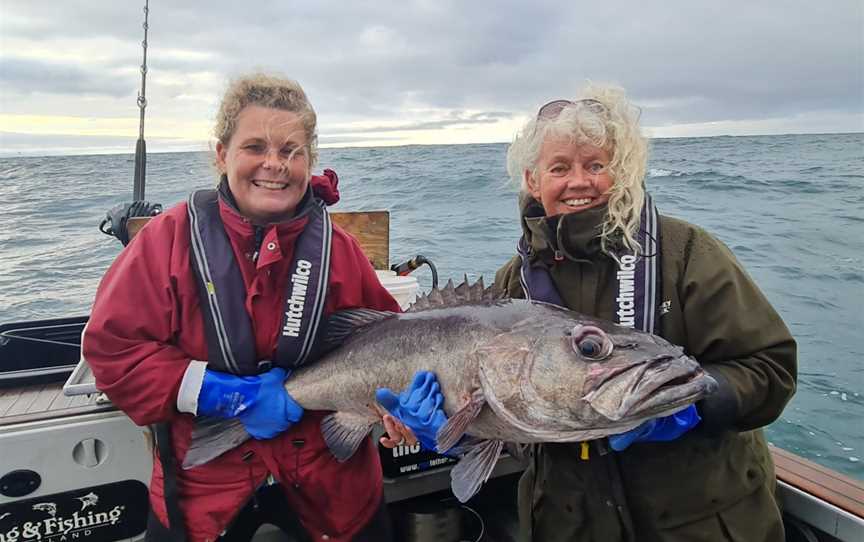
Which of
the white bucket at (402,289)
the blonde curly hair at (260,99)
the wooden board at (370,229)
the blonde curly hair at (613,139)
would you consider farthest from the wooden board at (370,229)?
the blonde curly hair at (613,139)

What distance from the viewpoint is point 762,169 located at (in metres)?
29.4

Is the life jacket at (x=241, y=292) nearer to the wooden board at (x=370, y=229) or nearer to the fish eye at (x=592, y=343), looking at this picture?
the fish eye at (x=592, y=343)

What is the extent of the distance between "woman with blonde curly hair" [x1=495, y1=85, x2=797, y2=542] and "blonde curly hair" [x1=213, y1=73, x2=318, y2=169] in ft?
3.67

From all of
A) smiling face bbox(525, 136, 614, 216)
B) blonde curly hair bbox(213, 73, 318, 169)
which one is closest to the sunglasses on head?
smiling face bbox(525, 136, 614, 216)

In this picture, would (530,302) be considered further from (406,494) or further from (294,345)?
(406,494)

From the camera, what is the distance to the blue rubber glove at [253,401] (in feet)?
8.87

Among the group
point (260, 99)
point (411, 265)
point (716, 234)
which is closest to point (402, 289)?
point (411, 265)

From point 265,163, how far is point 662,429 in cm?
204

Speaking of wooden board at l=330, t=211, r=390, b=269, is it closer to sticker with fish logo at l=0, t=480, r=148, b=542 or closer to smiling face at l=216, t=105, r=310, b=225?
smiling face at l=216, t=105, r=310, b=225

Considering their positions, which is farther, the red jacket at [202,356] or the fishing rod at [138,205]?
the fishing rod at [138,205]

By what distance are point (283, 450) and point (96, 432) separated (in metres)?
1.03

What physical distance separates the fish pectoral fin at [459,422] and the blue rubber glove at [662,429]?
528mm

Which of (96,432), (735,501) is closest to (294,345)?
(96,432)

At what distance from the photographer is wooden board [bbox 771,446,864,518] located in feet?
9.60
